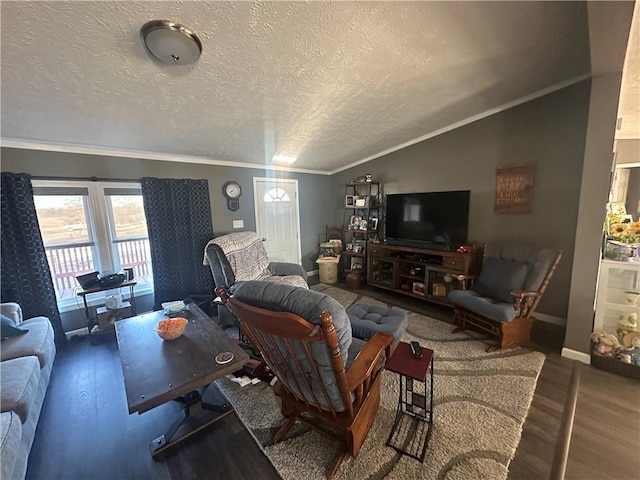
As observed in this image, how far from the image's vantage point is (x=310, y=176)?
4984 millimetres

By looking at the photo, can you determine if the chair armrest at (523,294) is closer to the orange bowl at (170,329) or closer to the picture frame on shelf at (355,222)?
the picture frame on shelf at (355,222)

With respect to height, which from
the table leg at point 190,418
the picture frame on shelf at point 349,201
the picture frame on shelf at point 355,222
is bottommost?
the table leg at point 190,418

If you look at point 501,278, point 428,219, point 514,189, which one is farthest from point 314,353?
point 514,189

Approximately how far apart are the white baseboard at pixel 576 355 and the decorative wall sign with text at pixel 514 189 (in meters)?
1.51

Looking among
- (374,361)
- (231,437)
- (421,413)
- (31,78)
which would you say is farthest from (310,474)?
(31,78)

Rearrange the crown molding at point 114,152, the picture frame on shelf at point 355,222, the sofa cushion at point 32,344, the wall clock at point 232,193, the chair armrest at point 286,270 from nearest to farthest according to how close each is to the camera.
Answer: the sofa cushion at point 32,344 < the crown molding at point 114,152 < the chair armrest at point 286,270 < the wall clock at point 232,193 < the picture frame on shelf at point 355,222

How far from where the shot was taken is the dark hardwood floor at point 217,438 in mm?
1410

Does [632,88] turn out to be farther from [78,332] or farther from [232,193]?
[78,332]

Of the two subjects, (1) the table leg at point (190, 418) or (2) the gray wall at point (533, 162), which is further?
(2) the gray wall at point (533, 162)

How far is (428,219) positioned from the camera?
3568 millimetres

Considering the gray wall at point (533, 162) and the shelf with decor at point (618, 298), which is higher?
the gray wall at point (533, 162)

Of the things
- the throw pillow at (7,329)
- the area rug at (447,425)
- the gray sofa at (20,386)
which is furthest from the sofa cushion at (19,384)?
the area rug at (447,425)

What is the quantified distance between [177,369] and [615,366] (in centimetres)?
337

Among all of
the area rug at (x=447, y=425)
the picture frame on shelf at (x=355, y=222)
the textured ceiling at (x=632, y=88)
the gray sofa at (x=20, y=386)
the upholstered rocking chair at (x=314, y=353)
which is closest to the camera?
the upholstered rocking chair at (x=314, y=353)
